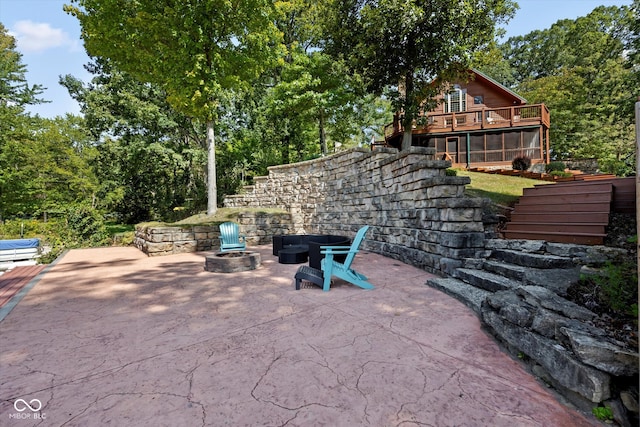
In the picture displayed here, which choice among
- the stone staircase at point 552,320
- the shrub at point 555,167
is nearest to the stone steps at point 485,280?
the stone staircase at point 552,320

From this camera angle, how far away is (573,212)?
4.55 meters

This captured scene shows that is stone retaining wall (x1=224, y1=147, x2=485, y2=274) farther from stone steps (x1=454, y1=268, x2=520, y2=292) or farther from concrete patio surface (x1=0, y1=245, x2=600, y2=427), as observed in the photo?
concrete patio surface (x1=0, y1=245, x2=600, y2=427)

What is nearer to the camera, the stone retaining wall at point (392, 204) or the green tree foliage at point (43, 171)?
the stone retaining wall at point (392, 204)

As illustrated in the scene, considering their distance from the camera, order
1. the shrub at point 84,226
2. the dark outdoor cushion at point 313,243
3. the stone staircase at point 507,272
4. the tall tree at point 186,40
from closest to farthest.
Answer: the stone staircase at point 507,272
the dark outdoor cushion at point 313,243
the tall tree at point 186,40
the shrub at point 84,226

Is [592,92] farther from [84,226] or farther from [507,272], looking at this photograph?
[84,226]

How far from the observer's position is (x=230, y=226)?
22.5 feet

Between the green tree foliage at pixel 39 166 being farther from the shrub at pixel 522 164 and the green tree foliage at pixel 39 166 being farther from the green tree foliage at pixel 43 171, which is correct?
the shrub at pixel 522 164

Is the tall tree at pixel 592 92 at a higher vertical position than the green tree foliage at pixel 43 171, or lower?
higher

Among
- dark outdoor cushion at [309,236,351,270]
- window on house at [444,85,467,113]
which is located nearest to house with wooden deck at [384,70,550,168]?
window on house at [444,85,467,113]

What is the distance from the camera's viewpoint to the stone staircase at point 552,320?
1.71m

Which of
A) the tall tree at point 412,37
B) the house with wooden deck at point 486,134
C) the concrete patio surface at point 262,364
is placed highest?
the tall tree at point 412,37

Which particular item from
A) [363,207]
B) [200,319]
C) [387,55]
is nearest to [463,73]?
[387,55]

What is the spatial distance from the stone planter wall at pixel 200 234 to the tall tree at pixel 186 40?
201 centimetres

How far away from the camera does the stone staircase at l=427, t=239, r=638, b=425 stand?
67.4 inches
